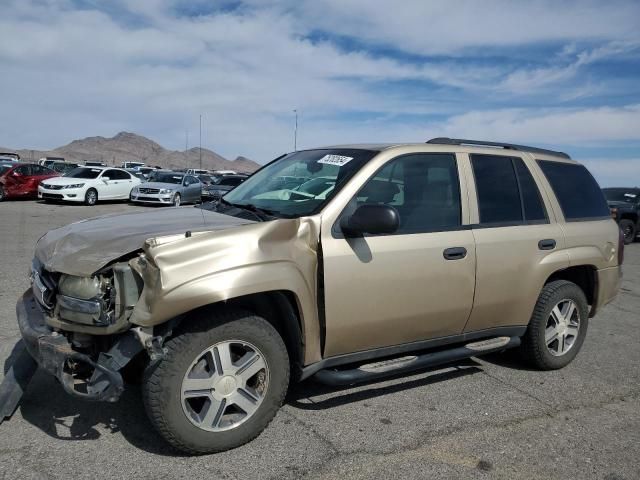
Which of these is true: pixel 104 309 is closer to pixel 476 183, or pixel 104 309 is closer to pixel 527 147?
pixel 476 183

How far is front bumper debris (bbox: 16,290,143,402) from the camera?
2807 mm

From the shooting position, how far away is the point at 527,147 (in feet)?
15.8

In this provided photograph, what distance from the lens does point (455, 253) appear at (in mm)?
3830

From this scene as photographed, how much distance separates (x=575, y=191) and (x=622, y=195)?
14951mm

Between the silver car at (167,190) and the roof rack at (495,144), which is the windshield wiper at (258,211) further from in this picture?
the silver car at (167,190)

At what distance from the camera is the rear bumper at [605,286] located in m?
4.89

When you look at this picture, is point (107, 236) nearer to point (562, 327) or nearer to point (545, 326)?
point (545, 326)

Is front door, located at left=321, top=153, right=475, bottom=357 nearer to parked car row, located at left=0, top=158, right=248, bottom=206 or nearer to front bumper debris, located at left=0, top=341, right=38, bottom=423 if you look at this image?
front bumper debris, located at left=0, top=341, right=38, bottom=423

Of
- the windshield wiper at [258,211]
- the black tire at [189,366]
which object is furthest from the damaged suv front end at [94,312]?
the windshield wiper at [258,211]

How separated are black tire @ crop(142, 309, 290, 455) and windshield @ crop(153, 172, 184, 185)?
2026 centimetres

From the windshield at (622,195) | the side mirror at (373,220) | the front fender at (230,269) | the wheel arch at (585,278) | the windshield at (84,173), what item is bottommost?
the wheel arch at (585,278)

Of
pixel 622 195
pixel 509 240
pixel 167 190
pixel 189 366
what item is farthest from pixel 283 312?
pixel 167 190

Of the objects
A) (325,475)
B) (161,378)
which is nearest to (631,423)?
(325,475)

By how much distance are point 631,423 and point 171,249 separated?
333cm
